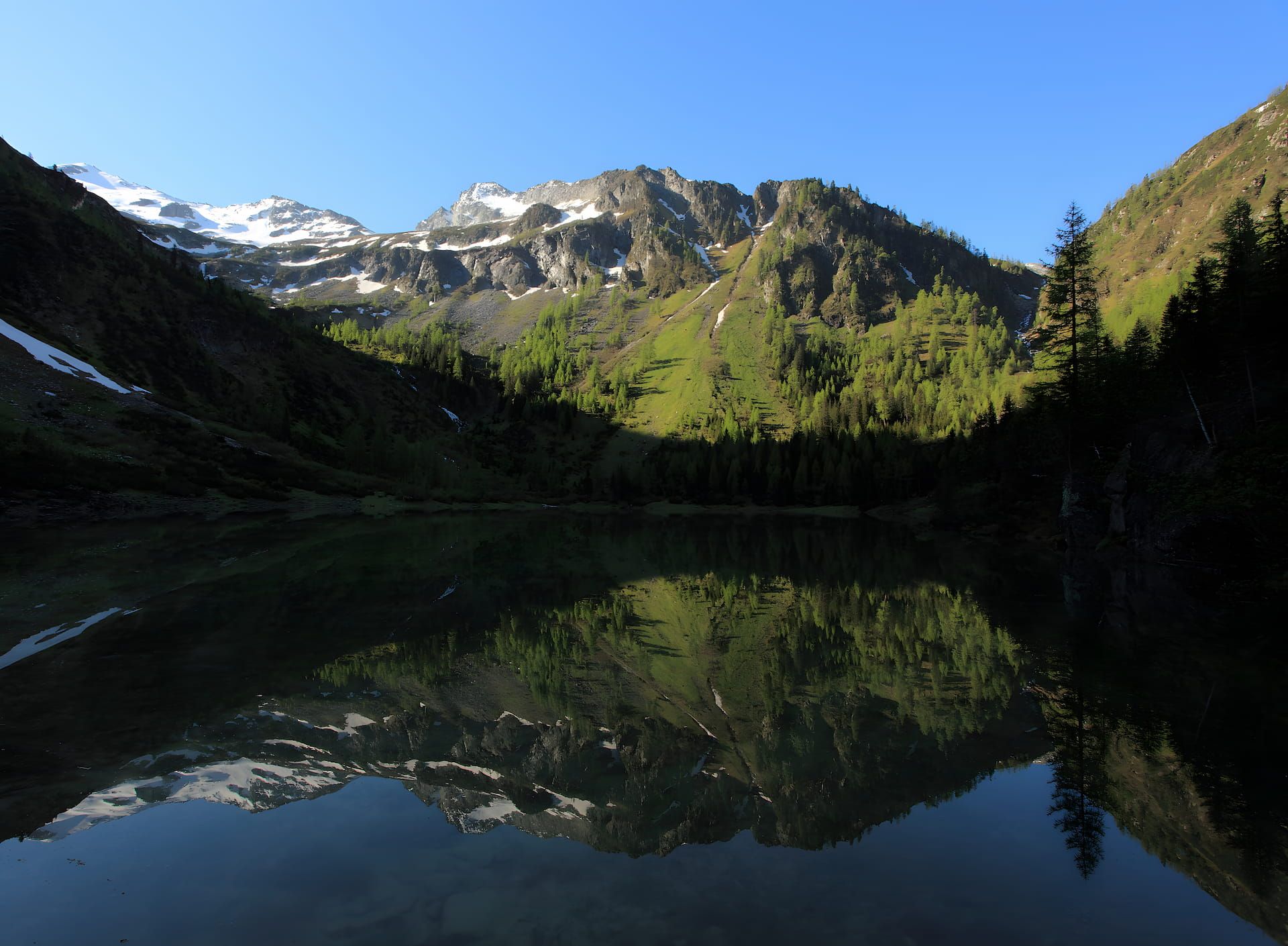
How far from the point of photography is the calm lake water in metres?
6.82

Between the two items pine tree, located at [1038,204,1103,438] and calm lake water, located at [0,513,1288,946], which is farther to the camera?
pine tree, located at [1038,204,1103,438]

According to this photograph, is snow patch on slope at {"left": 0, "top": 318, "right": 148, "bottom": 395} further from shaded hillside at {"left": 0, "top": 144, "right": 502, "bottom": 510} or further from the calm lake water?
the calm lake water

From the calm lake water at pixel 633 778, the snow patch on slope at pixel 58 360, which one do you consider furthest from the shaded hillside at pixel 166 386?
the calm lake water at pixel 633 778

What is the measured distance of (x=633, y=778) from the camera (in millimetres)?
10250

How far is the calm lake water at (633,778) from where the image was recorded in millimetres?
6824

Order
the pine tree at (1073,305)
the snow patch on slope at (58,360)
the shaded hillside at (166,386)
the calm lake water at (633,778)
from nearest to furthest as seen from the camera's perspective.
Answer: the calm lake water at (633,778), the pine tree at (1073,305), the shaded hillside at (166,386), the snow patch on slope at (58,360)

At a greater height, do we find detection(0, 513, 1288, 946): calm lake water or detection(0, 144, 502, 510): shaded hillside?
detection(0, 144, 502, 510): shaded hillside

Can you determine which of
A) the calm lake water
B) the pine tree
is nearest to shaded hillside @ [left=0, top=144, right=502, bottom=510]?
the calm lake water

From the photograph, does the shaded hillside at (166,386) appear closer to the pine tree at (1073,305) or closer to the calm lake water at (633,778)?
the calm lake water at (633,778)

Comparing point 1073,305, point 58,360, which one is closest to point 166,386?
point 58,360

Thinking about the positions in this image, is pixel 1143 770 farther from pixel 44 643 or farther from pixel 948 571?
pixel 948 571

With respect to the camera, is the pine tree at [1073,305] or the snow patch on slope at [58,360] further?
the snow patch on slope at [58,360]

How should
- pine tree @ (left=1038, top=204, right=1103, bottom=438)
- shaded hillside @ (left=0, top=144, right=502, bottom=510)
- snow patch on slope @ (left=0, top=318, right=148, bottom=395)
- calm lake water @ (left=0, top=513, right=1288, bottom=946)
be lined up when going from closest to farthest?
1. calm lake water @ (left=0, top=513, right=1288, bottom=946)
2. pine tree @ (left=1038, top=204, right=1103, bottom=438)
3. shaded hillside @ (left=0, top=144, right=502, bottom=510)
4. snow patch on slope @ (left=0, top=318, right=148, bottom=395)

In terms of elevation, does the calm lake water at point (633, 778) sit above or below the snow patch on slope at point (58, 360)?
below
